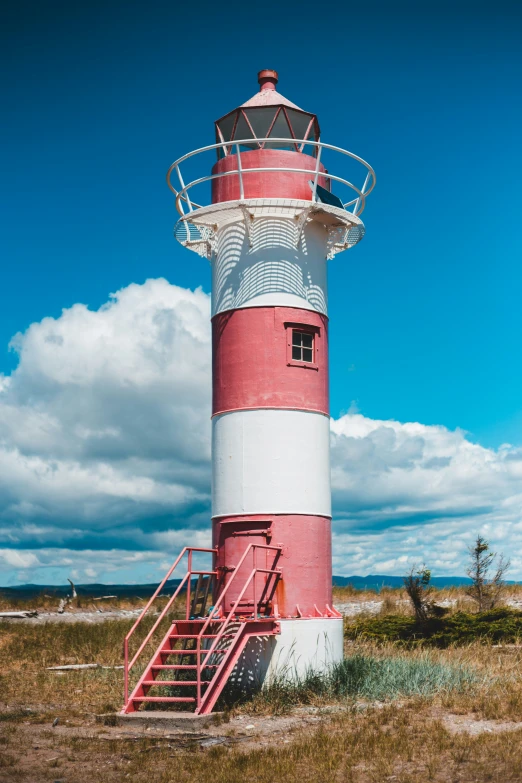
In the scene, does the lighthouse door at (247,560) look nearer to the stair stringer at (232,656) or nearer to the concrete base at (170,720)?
the stair stringer at (232,656)

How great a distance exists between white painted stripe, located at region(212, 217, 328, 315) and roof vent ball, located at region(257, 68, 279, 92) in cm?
345

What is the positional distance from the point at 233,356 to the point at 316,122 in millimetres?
5573

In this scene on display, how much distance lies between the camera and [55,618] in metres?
29.9

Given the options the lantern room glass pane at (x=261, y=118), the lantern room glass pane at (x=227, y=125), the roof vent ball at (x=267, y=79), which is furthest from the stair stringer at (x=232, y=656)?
the roof vent ball at (x=267, y=79)

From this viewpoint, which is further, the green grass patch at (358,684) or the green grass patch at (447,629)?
the green grass patch at (447,629)

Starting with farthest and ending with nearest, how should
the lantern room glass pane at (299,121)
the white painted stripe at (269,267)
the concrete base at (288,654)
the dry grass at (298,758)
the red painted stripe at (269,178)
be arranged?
the lantern room glass pane at (299,121), the red painted stripe at (269,178), the white painted stripe at (269,267), the concrete base at (288,654), the dry grass at (298,758)

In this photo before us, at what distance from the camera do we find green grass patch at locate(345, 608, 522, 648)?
2077 cm

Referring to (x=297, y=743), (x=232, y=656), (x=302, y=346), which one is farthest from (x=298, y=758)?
(x=302, y=346)

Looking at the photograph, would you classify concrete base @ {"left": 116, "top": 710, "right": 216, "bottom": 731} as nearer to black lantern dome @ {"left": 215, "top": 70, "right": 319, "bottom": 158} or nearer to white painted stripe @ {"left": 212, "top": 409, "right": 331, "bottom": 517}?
white painted stripe @ {"left": 212, "top": 409, "right": 331, "bottom": 517}

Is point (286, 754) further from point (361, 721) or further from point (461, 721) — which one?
point (461, 721)

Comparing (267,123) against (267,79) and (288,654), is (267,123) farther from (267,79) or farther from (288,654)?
(288,654)

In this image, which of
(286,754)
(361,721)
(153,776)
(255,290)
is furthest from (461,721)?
(255,290)

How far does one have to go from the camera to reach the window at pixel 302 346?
56.5ft

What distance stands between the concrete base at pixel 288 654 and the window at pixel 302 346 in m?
5.03
